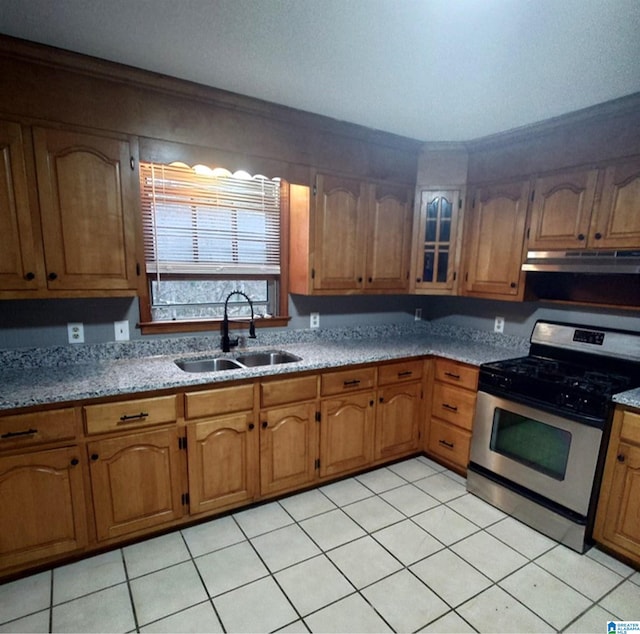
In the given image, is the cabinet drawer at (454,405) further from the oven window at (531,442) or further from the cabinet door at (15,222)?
the cabinet door at (15,222)

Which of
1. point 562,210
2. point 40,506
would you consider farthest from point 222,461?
point 562,210

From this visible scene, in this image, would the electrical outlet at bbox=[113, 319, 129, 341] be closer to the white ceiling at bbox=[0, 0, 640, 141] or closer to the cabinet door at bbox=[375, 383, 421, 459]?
the white ceiling at bbox=[0, 0, 640, 141]

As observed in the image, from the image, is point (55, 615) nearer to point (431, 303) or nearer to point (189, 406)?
point (189, 406)

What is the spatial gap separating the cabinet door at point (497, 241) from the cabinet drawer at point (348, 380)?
3.40 feet

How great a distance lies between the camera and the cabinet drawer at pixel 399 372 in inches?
105

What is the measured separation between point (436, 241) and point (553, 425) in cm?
150

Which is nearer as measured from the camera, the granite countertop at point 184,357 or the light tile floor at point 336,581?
the light tile floor at point 336,581

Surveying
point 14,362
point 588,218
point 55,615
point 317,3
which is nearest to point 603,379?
point 588,218

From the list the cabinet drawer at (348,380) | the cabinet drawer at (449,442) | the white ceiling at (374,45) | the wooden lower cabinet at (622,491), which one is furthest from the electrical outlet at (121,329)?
the wooden lower cabinet at (622,491)

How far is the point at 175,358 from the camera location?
239 centimetres

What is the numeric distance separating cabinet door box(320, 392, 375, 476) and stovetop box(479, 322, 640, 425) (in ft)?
2.63

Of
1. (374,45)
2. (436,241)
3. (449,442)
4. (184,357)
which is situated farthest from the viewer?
(436,241)

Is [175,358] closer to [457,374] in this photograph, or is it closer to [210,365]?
[210,365]

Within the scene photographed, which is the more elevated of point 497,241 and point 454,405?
point 497,241
